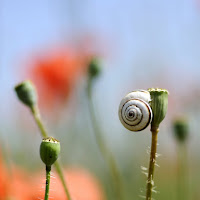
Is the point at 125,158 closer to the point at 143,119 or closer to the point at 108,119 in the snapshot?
the point at 108,119

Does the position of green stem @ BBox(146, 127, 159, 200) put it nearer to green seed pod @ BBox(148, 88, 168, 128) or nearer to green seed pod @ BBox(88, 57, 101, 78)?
green seed pod @ BBox(148, 88, 168, 128)

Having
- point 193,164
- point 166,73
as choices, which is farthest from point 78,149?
point 193,164

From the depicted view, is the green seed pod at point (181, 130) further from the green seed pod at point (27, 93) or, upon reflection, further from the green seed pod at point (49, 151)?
the green seed pod at point (49, 151)

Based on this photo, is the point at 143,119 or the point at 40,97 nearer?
the point at 143,119

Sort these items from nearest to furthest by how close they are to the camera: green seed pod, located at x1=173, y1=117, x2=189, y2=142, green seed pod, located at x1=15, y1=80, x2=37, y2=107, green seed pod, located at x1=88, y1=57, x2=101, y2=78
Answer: green seed pod, located at x1=15, y1=80, x2=37, y2=107, green seed pod, located at x1=173, y1=117, x2=189, y2=142, green seed pod, located at x1=88, y1=57, x2=101, y2=78

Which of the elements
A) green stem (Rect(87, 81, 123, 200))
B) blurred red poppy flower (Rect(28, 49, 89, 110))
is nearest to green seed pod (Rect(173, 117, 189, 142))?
green stem (Rect(87, 81, 123, 200))

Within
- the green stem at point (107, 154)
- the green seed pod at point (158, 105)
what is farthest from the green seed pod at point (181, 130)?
the green seed pod at point (158, 105)
